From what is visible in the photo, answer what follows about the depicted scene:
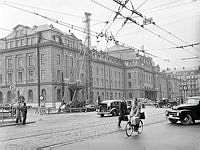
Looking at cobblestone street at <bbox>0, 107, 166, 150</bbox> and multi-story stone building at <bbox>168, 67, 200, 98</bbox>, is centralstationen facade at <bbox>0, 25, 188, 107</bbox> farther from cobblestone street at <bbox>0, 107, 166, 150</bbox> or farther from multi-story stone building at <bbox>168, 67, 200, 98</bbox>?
cobblestone street at <bbox>0, 107, 166, 150</bbox>

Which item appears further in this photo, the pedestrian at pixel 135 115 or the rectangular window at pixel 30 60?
the rectangular window at pixel 30 60

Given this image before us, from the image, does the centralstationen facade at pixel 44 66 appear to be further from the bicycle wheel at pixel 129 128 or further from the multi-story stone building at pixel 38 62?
the bicycle wheel at pixel 129 128

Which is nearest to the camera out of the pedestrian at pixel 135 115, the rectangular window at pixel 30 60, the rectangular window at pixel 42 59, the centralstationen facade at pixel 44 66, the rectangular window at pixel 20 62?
the pedestrian at pixel 135 115

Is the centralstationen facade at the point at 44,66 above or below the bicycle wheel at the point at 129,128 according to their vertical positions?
above

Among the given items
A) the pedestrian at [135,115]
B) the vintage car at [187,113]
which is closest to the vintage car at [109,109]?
the vintage car at [187,113]

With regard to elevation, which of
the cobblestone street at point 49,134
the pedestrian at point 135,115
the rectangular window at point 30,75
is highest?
the rectangular window at point 30,75

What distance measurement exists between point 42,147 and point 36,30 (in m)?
65.5

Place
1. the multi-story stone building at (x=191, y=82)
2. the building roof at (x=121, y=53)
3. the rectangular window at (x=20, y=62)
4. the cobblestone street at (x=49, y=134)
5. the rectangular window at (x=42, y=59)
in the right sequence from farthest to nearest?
the building roof at (x=121, y=53) < the rectangular window at (x=20, y=62) < the rectangular window at (x=42, y=59) < the cobblestone street at (x=49, y=134) < the multi-story stone building at (x=191, y=82)

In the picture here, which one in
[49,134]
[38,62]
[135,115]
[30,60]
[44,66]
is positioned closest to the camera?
[135,115]

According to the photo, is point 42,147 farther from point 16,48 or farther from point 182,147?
point 16,48

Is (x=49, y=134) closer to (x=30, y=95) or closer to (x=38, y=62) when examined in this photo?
(x=38, y=62)

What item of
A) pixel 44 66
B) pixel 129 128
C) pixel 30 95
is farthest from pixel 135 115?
pixel 30 95

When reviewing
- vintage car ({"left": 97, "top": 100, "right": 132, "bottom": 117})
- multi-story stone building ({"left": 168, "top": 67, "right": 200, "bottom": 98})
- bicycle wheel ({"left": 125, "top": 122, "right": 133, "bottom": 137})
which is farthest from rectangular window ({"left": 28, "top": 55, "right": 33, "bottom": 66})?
bicycle wheel ({"left": 125, "top": 122, "right": 133, "bottom": 137})

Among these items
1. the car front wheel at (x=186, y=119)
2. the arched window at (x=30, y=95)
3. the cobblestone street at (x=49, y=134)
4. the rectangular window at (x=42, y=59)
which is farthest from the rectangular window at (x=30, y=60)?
the car front wheel at (x=186, y=119)
